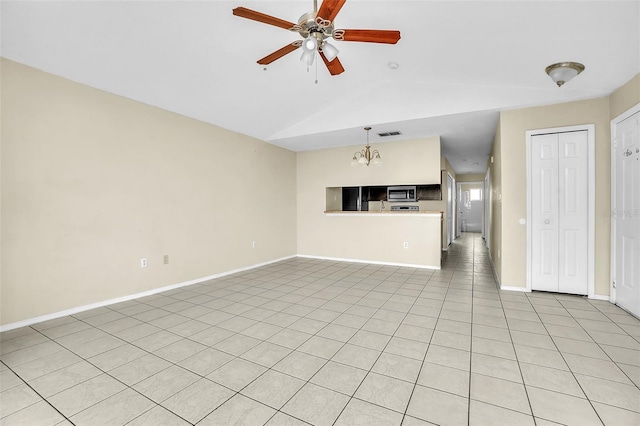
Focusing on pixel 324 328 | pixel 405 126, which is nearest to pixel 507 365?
pixel 324 328

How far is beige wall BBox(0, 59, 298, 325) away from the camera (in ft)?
9.21

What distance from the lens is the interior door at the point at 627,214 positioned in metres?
2.97

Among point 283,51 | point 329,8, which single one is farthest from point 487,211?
point 329,8

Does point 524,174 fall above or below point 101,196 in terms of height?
above

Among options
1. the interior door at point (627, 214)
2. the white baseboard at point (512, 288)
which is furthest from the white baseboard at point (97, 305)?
the interior door at point (627, 214)

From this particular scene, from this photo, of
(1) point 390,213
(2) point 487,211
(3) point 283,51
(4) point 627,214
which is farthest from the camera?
(2) point 487,211

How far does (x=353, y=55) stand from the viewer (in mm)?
3461

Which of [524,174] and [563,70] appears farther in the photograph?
[524,174]

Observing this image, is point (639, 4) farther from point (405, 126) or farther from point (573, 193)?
point (405, 126)

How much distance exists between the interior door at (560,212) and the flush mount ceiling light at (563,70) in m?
0.96

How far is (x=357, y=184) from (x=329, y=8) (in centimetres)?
456

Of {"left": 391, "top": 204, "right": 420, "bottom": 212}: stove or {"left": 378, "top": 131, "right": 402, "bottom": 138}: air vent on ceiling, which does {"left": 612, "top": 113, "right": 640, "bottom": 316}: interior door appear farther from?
{"left": 391, "top": 204, "right": 420, "bottom": 212}: stove

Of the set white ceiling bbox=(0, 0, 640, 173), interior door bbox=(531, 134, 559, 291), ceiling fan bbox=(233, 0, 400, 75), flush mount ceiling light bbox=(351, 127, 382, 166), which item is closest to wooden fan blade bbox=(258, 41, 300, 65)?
ceiling fan bbox=(233, 0, 400, 75)

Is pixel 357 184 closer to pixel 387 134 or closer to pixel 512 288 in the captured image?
pixel 387 134
